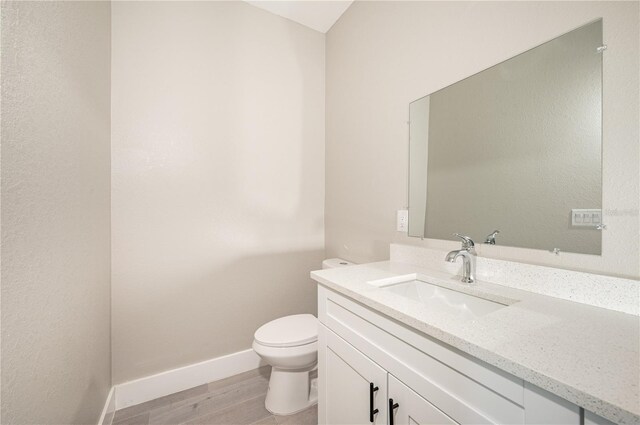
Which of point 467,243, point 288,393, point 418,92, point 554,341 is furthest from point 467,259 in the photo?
point 288,393

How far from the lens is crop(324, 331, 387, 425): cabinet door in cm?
82

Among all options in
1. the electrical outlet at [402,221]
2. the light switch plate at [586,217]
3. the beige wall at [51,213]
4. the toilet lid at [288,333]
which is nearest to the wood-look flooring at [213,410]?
the beige wall at [51,213]

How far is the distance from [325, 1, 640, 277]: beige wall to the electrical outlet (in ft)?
0.15

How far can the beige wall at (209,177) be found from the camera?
1511mm

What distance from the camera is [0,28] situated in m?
0.58

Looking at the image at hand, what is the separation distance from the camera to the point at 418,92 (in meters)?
1.37

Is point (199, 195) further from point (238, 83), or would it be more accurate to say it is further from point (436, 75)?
point (436, 75)

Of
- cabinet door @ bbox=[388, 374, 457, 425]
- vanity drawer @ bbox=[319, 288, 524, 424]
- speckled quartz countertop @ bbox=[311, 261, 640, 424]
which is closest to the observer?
speckled quartz countertop @ bbox=[311, 261, 640, 424]

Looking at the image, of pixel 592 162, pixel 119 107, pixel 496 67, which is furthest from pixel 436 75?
pixel 119 107

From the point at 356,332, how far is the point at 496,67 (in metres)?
1.22

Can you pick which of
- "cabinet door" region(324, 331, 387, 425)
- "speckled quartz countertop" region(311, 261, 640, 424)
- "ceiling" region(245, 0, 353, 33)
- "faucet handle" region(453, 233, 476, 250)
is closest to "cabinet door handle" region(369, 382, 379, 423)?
"cabinet door" region(324, 331, 387, 425)

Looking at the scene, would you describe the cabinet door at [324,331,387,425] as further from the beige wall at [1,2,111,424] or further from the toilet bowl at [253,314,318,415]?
the beige wall at [1,2,111,424]

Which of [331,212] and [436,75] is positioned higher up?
[436,75]

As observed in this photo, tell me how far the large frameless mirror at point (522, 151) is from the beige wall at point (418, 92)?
0.12 ft
